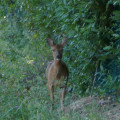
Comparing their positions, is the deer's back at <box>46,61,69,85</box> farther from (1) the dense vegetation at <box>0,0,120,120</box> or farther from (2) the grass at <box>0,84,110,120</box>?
(2) the grass at <box>0,84,110,120</box>

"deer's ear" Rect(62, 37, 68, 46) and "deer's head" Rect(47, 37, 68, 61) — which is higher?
"deer's ear" Rect(62, 37, 68, 46)

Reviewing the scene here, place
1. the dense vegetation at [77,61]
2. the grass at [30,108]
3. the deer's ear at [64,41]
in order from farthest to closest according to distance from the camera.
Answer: the deer's ear at [64,41], the dense vegetation at [77,61], the grass at [30,108]

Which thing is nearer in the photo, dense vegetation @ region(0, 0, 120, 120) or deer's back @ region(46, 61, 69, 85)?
dense vegetation @ region(0, 0, 120, 120)

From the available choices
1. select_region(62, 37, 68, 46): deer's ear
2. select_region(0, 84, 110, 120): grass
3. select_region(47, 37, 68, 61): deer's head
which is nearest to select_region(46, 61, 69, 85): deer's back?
select_region(47, 37, 68, 61): deer's head

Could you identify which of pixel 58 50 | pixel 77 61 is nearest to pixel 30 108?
pixel 77 61

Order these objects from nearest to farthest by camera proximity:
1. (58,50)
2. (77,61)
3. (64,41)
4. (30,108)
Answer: (30,108) < (77,61) < (64,41) < (58,50)


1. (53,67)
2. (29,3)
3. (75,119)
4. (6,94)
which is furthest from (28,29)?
(75,119)

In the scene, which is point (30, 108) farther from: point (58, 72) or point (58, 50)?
point (58, 50)

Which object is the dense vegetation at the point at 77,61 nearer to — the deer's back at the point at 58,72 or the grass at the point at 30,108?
the grass at the point at 30,108

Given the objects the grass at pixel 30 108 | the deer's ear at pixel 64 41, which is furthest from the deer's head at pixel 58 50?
the grass at pixel 30 108

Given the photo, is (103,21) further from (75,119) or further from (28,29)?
A: (28,29)

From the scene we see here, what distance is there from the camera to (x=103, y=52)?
7312 mm

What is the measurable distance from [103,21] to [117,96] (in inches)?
60.3

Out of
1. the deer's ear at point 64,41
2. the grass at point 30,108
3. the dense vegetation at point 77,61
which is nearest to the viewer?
the grass at point 30,108
